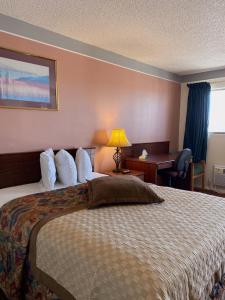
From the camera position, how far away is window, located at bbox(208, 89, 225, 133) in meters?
4.39

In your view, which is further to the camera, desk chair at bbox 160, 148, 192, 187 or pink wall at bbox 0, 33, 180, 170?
desk chair at bbox 160, 148, 192, 187

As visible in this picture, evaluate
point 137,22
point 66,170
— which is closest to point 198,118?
point 137,22

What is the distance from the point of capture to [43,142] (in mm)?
2689

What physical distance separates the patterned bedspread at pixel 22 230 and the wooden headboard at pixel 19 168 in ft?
1.79

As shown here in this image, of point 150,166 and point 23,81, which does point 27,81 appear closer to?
point 23,81

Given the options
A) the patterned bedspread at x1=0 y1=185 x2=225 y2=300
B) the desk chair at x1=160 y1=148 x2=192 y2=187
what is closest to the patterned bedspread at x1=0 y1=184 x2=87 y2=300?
the patterned bedspread at x1=0 y1=185 x2=225 y2=300

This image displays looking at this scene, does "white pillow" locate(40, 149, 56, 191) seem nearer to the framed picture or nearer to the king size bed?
the king size bed

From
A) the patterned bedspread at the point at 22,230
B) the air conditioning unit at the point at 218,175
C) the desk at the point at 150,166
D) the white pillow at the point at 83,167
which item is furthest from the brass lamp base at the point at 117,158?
the air conditioning unit at the point at 218,175

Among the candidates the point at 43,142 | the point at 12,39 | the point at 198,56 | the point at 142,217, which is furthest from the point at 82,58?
the point at 142,217

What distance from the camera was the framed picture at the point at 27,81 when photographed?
2332 mm

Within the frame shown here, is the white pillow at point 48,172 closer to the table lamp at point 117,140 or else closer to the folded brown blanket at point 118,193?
the folded brown blanket at point 118,193

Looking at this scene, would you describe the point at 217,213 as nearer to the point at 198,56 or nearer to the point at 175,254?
the point at 175,254

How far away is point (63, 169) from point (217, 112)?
3.36 meters

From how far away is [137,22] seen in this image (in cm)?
238
